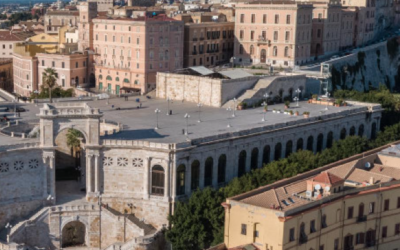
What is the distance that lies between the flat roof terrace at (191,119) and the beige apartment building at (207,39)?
67.7ft

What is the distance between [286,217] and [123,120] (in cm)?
2905

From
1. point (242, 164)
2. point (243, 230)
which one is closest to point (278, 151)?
point (242, 164)

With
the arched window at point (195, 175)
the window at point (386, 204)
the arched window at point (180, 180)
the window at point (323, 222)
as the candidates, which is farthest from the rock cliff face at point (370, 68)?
the window at point (323, 222)

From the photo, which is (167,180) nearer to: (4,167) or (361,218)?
(4,167)

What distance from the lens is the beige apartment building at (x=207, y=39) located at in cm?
10494

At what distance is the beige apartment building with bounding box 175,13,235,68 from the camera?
105m

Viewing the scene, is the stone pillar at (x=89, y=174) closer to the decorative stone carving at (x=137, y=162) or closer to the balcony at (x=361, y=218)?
the decorative stone carving at (x=137, y=162)

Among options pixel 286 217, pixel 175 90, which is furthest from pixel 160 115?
pixel 286 217

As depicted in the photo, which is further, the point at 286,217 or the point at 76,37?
the point at 76,37

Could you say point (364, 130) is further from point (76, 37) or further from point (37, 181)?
point (76, 37)

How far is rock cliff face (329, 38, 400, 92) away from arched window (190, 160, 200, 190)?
48.1 m

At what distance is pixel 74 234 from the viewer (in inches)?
2333

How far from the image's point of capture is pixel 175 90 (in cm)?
8300

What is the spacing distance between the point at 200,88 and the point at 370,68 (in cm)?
5350
